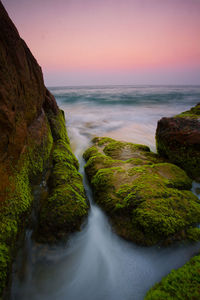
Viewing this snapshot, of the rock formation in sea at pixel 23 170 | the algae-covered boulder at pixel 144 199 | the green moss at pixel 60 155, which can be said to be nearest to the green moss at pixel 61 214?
the rock formation in sea at pixel 23 170

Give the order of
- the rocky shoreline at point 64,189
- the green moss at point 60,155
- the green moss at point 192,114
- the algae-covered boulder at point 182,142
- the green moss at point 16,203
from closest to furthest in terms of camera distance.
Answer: the green moss at point 16,203 → the rocky shoreline at point 64,189 → the green moss at point 60,155 → the algae-covered boulder at point 182,142 → the green moss at point 192,114

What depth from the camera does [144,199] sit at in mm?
2617

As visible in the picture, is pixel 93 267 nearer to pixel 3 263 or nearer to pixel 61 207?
pixel 61 207

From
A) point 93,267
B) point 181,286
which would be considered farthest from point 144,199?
point 93,267

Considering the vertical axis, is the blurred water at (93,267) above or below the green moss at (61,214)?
below

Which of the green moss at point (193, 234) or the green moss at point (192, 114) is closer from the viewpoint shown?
the green moss at point (193, 234)

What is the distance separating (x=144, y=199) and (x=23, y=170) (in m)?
2.09

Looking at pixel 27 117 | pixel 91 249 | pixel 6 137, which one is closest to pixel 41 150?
pixel 27 117

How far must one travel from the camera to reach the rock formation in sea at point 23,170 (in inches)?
78.9

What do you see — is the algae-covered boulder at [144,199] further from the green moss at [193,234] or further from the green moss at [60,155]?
the green moss at [60,155]

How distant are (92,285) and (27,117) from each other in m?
2.99

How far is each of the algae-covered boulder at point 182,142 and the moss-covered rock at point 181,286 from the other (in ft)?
8.22

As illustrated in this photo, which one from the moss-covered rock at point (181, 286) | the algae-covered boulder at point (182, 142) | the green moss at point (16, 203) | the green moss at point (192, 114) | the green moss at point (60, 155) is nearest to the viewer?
the moss-covered rock at point (181, 286)

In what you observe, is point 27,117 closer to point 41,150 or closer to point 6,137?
point 41,150
